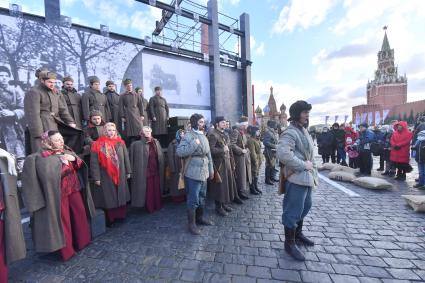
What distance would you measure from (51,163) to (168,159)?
2.46 metres

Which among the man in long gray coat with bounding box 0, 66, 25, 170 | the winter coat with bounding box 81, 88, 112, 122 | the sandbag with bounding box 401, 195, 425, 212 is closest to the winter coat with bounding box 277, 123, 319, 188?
the sandbag with bounding box 401, 195, 425, 212

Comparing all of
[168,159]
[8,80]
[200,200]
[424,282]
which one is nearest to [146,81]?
[8,80]

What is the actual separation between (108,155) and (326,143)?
9.43 m

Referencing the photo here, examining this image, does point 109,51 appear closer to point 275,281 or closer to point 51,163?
point 51,163

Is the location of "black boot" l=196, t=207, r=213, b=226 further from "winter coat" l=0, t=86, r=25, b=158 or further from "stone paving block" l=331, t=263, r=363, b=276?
"winter coat" l=0, t=86, r=25, b=158

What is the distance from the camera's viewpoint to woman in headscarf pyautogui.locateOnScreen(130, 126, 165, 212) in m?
4.72

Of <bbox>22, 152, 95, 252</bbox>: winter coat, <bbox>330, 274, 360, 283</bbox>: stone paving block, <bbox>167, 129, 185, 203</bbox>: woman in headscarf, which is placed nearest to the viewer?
<bbox>330, 274, 360, 283</bbox>: stone paving block

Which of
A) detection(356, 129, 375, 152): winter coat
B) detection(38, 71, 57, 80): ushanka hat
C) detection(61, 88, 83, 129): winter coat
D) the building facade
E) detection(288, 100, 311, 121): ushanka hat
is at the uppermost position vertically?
the building facade

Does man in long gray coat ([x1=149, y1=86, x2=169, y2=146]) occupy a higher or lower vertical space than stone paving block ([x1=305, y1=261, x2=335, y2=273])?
higher

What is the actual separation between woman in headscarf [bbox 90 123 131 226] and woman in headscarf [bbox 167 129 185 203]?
1022mm

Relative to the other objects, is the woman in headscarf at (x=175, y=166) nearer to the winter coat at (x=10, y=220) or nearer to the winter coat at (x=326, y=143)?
the winter coat at (x=10, y=220)

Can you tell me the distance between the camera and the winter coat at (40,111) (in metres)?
3.93

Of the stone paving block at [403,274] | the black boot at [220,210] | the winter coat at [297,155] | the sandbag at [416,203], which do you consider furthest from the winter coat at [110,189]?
the sandbag at [416,203]

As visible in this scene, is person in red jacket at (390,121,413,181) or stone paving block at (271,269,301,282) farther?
person in red jacket at (390,121,413,181)
